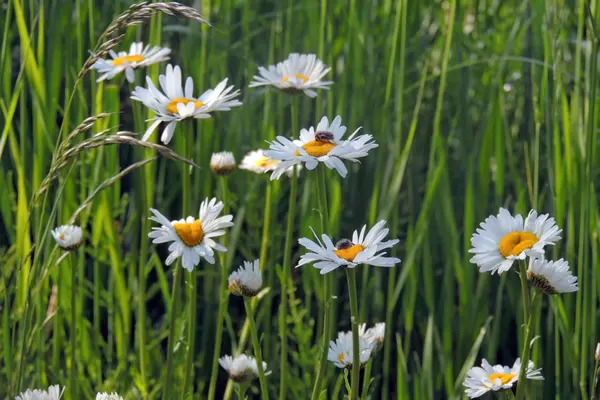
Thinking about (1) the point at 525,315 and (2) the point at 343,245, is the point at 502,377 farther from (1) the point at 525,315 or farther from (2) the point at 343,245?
(2) the point at 343,245

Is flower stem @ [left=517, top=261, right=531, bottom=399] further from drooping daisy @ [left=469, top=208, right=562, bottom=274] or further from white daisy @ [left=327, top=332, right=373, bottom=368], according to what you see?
white daisy @ [left=327, top=332, right=373, bottom=368]

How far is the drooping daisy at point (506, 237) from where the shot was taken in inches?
29.9

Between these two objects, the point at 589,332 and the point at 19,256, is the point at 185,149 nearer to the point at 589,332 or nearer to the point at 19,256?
the point at 19,256

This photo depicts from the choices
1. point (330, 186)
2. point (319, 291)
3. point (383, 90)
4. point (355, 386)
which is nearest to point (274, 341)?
point (319, 291)

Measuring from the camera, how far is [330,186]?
1.44 m

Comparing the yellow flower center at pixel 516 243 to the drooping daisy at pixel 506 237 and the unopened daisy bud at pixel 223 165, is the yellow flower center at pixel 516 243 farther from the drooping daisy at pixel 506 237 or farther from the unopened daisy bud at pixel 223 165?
the unopened daisy bud at pixel 223 165

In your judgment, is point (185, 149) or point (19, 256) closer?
point (185, 149)

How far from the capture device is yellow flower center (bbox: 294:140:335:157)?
80 cm

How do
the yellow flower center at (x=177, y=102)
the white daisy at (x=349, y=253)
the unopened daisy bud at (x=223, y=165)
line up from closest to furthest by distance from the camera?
the white daisy at (x=349, y=253) → the yellow flower center at (x=177, y=102) → the unopened daisy bud at (x=223, y=165)

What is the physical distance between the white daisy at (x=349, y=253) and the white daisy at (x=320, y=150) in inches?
2.5

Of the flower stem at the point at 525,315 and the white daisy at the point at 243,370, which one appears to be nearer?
the flower stem at the point at 525,315

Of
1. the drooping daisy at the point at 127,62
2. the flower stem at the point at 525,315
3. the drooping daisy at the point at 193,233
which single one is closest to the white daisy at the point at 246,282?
the drooping daisy at the point at 193,233

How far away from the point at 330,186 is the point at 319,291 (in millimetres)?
246

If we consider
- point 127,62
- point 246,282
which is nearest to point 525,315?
point 246,282
